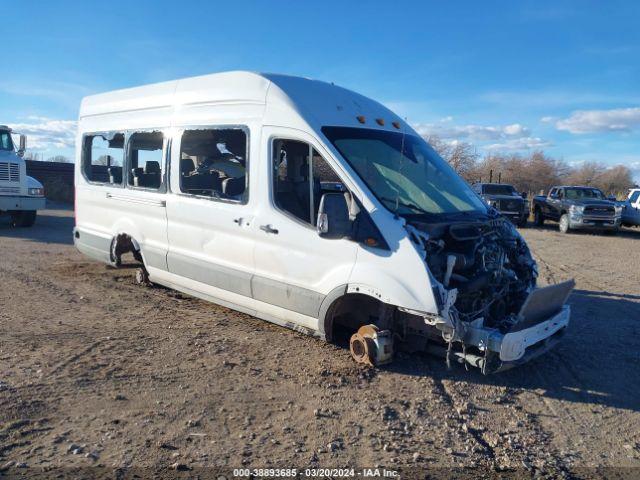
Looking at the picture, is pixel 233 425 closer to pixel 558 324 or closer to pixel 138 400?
pixel 138 400

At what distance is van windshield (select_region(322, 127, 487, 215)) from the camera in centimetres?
538

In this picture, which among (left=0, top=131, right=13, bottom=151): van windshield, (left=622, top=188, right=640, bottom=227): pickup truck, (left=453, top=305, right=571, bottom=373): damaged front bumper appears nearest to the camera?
(left=453, top=305, right=571, bottom=373): damaged front bumper

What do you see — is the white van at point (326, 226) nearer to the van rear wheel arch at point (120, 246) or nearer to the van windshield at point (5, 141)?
the van rear wheel arch at point (120, 246)

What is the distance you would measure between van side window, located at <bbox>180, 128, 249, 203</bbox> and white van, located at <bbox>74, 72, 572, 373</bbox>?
0.02 meters

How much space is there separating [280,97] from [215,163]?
1.38 metres

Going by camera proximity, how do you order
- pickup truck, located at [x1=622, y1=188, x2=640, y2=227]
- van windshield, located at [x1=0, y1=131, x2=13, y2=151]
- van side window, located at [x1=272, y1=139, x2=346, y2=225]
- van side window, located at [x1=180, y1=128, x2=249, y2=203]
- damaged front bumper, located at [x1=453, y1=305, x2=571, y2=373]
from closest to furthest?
damaged front bumper, located at [x1=453, y1=305, x2=571, y2=373] → van side window, located at [x1=272, y1=139, x2=346, y2=225] → van side window, located at [x1=180, y1=128, x2=249, y2=203] → van windshield, located at [x1=0, y1=131, x2=13, y2=151] → pickup truck, located at [x1=622, y1=188, x2=640, y2=227]

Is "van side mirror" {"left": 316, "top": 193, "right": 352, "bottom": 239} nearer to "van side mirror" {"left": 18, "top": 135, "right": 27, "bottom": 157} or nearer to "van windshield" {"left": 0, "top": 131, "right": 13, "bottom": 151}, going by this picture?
"van side mirror" {"left": 18, "top": 135, "right": 27, "bottom": 157}

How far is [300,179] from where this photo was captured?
5867 mm

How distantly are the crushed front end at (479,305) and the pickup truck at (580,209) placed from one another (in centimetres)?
1619

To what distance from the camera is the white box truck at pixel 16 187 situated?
50.7ft

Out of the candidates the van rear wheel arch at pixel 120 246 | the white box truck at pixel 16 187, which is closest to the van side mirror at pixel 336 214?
the van rear wheel arch at pixel 120 246

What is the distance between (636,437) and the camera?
429 cm

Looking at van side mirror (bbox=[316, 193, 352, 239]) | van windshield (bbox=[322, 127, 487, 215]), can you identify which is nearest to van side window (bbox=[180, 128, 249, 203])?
van windshield (bbox=[322, 127, 487, 215])

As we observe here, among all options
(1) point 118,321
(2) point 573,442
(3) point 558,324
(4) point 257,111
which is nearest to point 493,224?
(3) point 558,324
